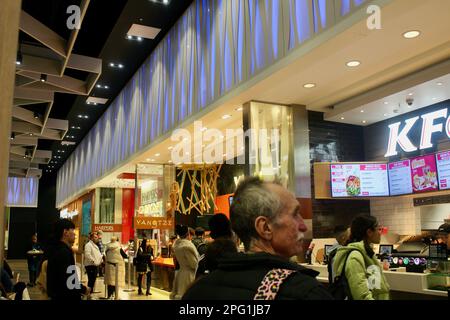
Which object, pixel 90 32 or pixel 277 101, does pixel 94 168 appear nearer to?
pixel 90 32

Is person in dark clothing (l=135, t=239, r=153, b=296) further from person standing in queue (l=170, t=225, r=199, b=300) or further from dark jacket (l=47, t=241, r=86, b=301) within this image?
dark jacket (l=47, t=241, r=86, b=301)

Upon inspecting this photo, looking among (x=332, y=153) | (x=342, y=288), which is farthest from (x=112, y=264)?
(x=342, y=288)

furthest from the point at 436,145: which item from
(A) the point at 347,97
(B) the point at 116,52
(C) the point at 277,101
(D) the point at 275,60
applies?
(B) the point at 116,52

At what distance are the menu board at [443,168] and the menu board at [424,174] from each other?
0.22 feet

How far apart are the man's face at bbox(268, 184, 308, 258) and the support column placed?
2.49 feet

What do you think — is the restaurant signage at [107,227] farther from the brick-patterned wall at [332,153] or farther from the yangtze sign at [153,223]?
the brick-patterned wall at [332,153]

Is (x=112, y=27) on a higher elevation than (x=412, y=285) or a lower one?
higher

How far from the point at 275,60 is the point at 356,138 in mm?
3068

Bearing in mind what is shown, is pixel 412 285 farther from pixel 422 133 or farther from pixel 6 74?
pixel 6 74

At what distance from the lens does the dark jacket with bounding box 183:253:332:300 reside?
103cm

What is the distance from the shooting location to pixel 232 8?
6.50m

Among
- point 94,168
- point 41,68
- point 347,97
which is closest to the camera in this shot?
point 347,97

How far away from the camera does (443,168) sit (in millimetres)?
6086

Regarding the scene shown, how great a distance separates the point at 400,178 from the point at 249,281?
6253 mm
